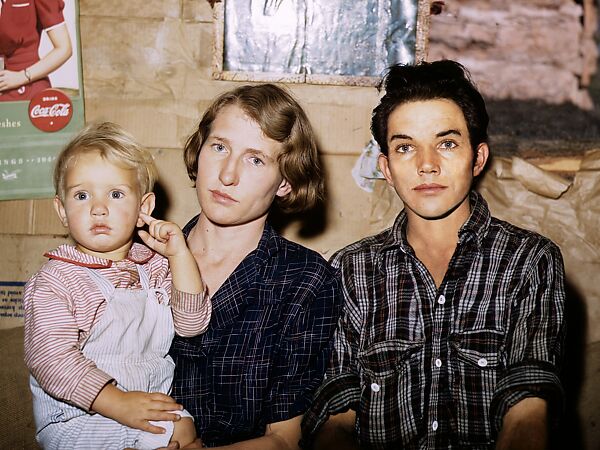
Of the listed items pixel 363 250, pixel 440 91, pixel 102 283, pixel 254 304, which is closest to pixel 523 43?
pixel 440 91

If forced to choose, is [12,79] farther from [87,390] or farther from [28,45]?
[87,390]

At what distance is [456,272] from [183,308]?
812mm

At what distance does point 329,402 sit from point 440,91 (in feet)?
3.25

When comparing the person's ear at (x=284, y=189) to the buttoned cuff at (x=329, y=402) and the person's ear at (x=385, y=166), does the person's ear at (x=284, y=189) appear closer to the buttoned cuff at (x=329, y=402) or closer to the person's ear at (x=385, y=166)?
the person's ear at (x=385, y=166)

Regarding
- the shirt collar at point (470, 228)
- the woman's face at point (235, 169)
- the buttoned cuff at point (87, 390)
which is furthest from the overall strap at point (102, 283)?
the shirt collar at point (470, 228)

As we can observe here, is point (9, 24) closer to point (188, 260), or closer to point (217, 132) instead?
point (217, 132)

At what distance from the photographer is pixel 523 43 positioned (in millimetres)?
2506

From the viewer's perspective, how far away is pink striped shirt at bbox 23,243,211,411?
5.41ft

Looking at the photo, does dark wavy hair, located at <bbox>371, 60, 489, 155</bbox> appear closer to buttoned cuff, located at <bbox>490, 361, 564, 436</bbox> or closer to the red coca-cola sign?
buttoned cuff, located at <bbox>490, 361, 564, 436</bbox>

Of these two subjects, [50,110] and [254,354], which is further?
[50,110]

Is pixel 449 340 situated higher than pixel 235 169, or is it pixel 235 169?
pixel 235 169

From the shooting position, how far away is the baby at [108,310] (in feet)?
5.49

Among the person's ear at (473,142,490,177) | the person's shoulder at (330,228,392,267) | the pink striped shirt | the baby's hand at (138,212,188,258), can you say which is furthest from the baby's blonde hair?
the person's ear at (473,142,490,177)

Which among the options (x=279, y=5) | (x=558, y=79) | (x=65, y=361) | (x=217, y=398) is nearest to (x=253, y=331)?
(x=217, y=398)
